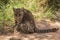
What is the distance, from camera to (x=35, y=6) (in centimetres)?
834

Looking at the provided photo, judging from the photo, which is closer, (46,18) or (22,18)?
(22,18)

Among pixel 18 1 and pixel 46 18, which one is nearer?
pixel 46 18

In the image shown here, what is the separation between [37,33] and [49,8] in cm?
242

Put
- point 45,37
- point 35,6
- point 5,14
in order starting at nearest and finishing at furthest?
point 45,37 → point 5,14 → point 35,6

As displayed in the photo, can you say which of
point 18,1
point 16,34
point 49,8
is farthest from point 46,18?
point 16,34

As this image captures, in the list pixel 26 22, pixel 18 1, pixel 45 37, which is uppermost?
pixel 18 1

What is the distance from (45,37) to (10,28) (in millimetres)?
1068

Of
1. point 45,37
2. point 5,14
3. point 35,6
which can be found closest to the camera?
point 45,37

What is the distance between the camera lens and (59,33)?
6410mm

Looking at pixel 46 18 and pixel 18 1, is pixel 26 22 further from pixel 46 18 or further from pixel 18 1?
pixel 18 1

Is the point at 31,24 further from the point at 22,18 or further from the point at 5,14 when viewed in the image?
the point at 5,14

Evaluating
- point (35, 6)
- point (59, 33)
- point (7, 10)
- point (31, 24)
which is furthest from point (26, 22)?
point (35, 6)

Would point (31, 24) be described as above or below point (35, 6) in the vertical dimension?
below

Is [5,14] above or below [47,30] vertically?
above
